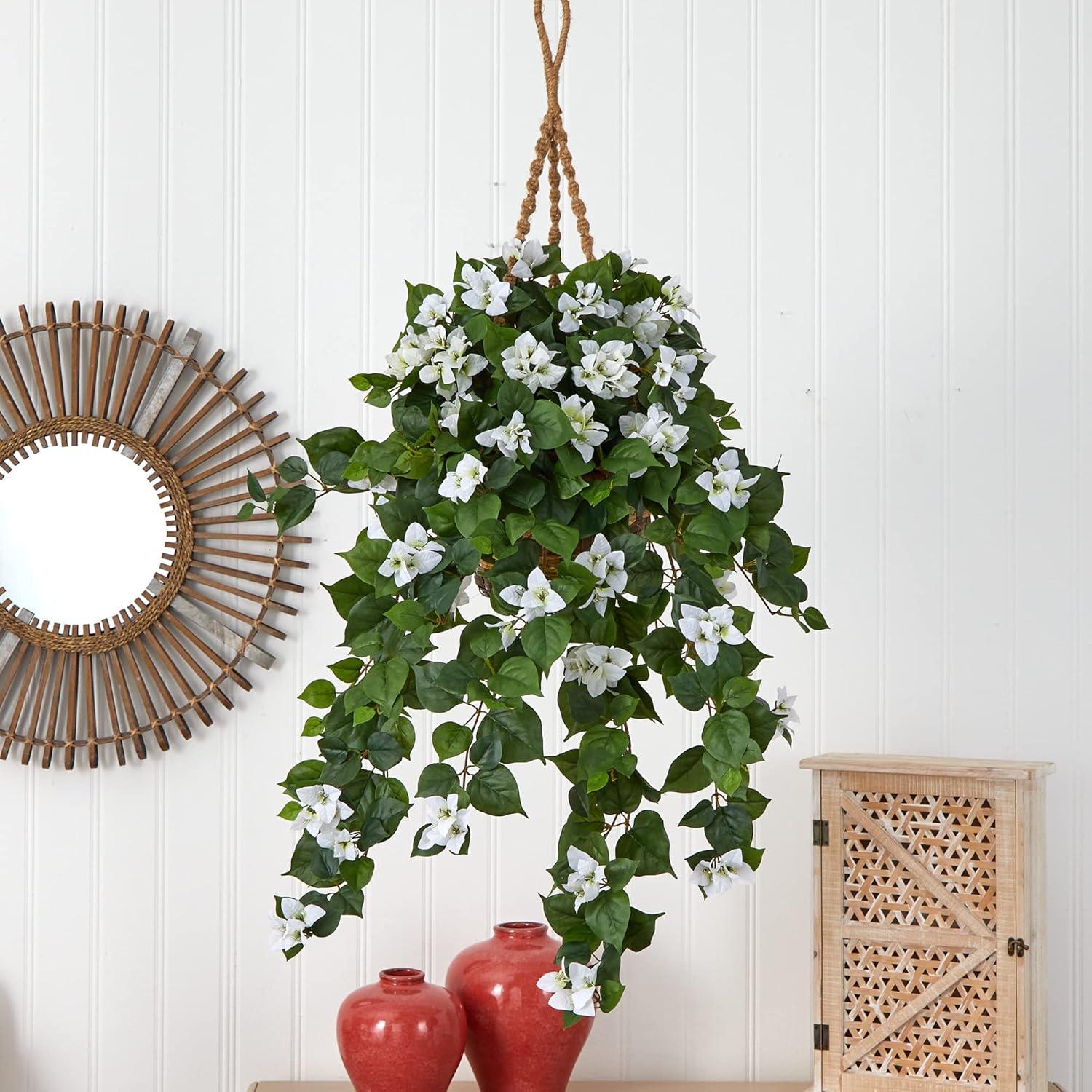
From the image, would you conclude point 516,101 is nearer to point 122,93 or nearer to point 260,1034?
point 122,93

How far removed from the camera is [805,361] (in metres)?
1.62

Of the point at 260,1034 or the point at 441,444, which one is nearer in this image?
the point at 441,444

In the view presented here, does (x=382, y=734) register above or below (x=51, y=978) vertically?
above

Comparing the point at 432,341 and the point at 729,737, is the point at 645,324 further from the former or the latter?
the point at 729,737

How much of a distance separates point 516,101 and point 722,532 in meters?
0.93

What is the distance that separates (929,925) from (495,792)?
708 mm

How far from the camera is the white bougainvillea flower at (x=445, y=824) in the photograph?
35.4 inches

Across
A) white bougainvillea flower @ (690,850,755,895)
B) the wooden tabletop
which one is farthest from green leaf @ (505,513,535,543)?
the wooden tabletop

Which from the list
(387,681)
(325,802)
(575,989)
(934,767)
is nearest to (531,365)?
(387,681)

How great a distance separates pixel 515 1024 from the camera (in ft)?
4.34

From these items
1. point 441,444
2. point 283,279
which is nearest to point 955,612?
point 441,444

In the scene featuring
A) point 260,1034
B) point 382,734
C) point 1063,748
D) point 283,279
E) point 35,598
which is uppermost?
point 283,279

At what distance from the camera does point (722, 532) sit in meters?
0.96

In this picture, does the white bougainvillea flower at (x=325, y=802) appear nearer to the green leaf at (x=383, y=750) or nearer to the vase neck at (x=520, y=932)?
the green leaf at (x=383, y=750)
